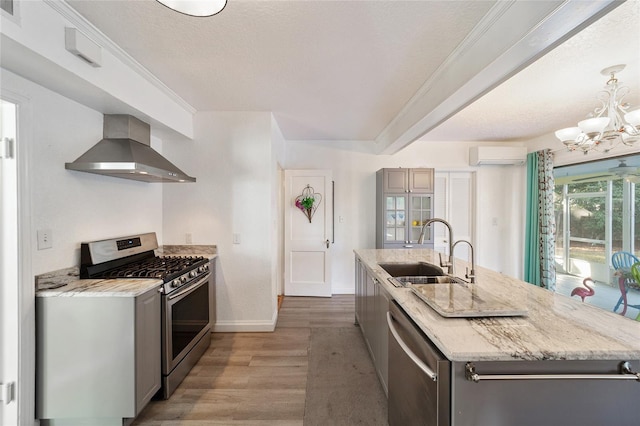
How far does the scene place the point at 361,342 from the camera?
9.03 ft

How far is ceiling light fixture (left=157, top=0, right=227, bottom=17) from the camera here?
104 centimetres

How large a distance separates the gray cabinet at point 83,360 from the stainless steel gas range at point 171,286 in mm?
294

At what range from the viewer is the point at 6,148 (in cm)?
153

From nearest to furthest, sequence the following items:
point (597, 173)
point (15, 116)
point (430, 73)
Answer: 1. point (15, 116)
2. point (430, 73)
3. point (597, 173)

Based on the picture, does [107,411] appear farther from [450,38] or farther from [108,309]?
[450,38]

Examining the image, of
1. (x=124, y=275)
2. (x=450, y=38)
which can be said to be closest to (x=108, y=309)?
(x=124, y=275)

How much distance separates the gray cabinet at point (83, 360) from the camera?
1.61 meters

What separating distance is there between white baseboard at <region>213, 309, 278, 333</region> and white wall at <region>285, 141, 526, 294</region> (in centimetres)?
170

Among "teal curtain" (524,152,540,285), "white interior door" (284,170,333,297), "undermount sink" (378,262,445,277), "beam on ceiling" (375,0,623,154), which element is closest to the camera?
"beam on ceiling" (375,0,623,154)

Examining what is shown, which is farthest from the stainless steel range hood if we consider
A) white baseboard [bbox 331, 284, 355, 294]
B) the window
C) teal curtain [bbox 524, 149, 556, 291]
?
the window

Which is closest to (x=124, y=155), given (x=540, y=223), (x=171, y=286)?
(x=171, y=286)

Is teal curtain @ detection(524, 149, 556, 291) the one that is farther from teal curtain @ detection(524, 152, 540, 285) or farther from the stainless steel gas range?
the stainless steel gas range

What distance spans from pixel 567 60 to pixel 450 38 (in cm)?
116

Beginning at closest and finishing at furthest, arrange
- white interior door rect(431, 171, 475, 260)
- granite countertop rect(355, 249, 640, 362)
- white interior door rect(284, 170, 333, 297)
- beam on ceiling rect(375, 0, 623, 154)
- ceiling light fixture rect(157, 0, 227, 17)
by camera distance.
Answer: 1. granite countertop rect(355, 249, 640, 362)
2. ceiling light fixture rect(157, 0, 227, 17)
3. beam on ceiling rect(375, 0, 623, 154)
4. white interior door rect(284, 170, 333, 297)
5. white interior door rect(431, 171, 475, 260)
